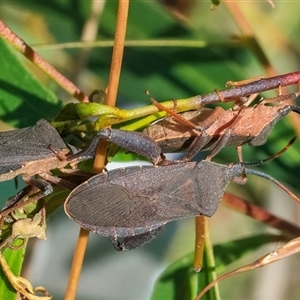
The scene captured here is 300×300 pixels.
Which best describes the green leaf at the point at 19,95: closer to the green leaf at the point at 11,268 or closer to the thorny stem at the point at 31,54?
the thorny stem at the point at 31,54

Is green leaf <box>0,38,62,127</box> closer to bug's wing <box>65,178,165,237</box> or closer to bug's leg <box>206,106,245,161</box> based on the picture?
bug's wing <box>65,178,165,237</box>

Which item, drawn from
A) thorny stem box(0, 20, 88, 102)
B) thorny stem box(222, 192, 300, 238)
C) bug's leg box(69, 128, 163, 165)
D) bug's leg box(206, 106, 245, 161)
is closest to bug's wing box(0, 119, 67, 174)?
bug's leg box(69, 128, 163, 165)

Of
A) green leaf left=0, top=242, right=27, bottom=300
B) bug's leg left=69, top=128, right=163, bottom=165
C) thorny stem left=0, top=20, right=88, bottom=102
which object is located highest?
thorny stem left=0, top=20, right=88, bottom=102

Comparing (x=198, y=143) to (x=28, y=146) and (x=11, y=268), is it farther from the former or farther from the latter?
(x=11, y=268)

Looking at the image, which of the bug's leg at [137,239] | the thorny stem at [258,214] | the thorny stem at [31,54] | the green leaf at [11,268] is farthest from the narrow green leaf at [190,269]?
the thorny stem at [31,54]

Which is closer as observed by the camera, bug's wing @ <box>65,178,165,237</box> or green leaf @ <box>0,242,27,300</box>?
bug's wing @ <box>65,178,165,237</box>

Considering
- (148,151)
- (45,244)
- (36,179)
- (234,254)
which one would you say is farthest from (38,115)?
(45,244)

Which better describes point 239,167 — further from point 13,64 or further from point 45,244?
point 45,244
